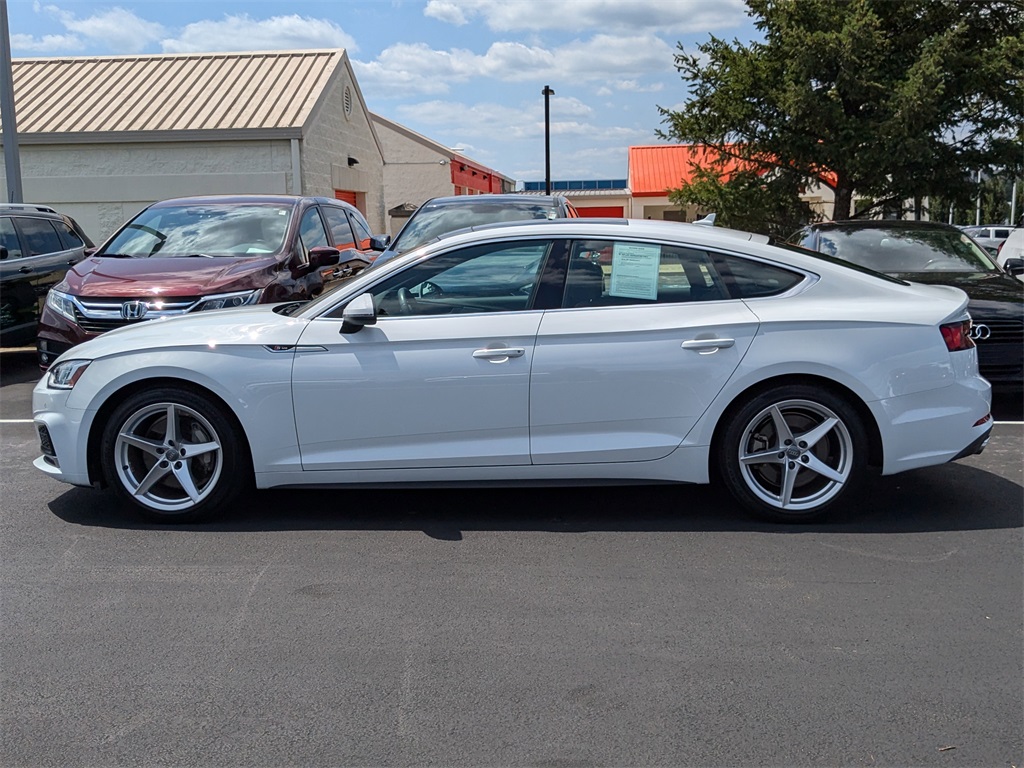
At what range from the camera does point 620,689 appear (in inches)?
133

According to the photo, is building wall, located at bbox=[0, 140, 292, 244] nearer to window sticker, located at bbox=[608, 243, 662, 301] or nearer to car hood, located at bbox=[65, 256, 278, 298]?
car hood, located at bbox=[65, 256, 278, 298]

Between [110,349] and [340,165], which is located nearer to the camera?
[110,349]

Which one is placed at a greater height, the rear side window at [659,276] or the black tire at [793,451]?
the rear side window at [659,276]

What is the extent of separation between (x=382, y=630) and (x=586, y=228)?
2.45 m

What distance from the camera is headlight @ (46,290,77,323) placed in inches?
311

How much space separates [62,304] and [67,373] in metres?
3.09

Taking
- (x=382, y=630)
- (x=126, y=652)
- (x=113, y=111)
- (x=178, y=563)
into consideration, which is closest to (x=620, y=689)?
(x=382, y=630)

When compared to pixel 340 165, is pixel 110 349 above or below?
below

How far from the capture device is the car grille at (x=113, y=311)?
766cm

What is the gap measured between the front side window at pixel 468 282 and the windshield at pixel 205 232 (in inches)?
156

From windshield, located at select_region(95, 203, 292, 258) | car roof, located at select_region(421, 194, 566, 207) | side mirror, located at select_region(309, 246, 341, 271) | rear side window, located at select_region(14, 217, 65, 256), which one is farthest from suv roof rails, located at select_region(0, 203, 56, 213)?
car roof, located at select_region(421, 194, 566, 207)

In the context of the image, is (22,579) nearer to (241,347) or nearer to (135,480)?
(135,480)

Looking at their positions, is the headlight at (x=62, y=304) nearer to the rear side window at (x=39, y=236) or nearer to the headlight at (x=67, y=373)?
the headlight at (x=67, y=373)

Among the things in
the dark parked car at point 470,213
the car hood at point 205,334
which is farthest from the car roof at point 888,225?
the car hood at point 205,334
